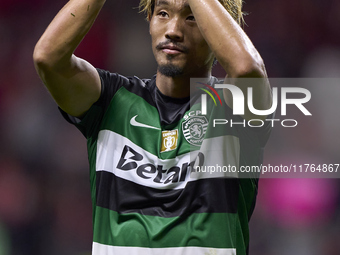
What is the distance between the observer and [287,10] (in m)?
4.00

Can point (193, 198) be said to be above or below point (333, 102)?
below

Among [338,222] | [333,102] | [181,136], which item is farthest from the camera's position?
[333,102]

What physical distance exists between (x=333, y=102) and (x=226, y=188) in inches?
93.9

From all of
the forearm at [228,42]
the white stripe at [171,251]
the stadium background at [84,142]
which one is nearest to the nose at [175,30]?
the forearm at [228,42]

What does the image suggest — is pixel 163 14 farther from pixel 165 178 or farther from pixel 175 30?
pixel 165 178

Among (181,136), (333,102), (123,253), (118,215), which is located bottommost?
(123,253)

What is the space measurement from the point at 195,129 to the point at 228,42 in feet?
1.24

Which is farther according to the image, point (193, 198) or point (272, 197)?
point (272, 197)

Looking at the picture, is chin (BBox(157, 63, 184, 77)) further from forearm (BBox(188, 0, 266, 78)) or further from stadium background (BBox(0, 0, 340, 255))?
stadium background (BBox(0, 0, 340, 255))

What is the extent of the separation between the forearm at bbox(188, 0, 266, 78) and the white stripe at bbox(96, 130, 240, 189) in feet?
0.94

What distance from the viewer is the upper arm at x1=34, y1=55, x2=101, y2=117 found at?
1612 millimetres

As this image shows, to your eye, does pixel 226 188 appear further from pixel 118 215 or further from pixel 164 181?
pixel 118 215

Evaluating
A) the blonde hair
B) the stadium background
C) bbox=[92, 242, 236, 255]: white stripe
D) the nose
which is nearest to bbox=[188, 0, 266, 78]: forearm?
the nose

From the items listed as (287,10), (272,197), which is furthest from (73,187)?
(287,10)
